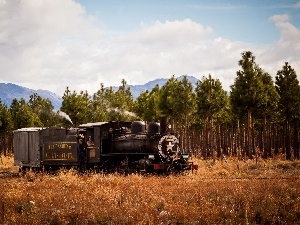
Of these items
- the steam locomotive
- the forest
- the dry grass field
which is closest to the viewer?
the dry grass field

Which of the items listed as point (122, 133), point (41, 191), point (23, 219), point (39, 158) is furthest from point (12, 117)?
point (23, 219)

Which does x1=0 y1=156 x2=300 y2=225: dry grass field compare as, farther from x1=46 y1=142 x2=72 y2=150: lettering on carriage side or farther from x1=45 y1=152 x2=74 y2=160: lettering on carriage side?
x1=46 y1=142 x2=72 y2=150: lettering on carriage side

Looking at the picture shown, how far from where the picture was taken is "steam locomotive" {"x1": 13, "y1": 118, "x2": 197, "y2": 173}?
1773 cm

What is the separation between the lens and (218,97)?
35.3m

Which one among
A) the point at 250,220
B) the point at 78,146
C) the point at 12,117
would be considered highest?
the point at 12,117

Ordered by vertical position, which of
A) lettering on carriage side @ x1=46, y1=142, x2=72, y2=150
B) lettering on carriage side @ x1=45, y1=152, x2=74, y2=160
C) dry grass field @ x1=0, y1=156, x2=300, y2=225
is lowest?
dry grass field @ x1=0, y1=156, x2=300, y2=225

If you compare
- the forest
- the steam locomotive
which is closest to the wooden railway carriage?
the steam locomotive

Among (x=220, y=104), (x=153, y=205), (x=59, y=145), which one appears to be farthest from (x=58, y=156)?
(x=220, y=104)

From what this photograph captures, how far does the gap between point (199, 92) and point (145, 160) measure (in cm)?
1988

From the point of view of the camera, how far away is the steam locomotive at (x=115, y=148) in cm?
1773

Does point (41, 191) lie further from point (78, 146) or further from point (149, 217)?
point (78, 146)

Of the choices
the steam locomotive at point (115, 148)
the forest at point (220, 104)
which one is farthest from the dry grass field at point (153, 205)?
the forest at point (220, 104)

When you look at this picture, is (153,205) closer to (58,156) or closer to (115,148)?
(115,148)

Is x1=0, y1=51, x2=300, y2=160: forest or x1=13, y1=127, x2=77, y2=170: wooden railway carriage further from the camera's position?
Result: x1=0, y1=51, x2=300, y2=160: forest
